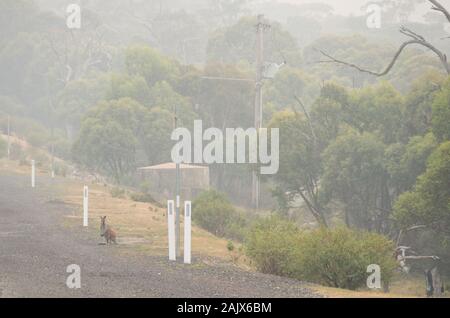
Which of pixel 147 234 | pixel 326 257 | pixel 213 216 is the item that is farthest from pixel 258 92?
pixel 326 257

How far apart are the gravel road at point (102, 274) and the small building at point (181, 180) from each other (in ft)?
83.1

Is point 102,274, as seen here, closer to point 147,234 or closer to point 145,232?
point 147,234

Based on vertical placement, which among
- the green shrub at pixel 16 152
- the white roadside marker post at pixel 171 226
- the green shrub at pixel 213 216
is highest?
the green shrub at pixel 16 152

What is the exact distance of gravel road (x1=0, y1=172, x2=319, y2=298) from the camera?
36.1 feet

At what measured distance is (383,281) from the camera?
1389cm

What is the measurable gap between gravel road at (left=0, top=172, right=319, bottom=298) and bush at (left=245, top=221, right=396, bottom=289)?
657 millimetres

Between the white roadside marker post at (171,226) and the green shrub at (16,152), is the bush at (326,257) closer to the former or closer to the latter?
the white roadside marker post at (171,226)

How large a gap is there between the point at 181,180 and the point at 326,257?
103 ft

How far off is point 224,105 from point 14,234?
38.8 meters

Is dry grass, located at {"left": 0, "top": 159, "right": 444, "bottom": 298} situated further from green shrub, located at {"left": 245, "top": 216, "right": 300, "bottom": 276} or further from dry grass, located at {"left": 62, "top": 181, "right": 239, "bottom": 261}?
green shrub, located at {"left": 245, "top": 216, "right": 300, "bottom": 276}

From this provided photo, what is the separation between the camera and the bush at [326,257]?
13.4 m

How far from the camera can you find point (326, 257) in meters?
13.6

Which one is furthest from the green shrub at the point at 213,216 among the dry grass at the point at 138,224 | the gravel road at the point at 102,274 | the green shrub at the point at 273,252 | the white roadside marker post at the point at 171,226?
the green shrub at the point at 273,252

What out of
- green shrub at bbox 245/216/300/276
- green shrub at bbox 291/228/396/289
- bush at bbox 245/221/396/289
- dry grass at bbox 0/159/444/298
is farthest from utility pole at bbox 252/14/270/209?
green shrub at bbox 291/228/396/289
